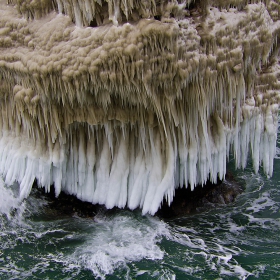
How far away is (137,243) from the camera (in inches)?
189

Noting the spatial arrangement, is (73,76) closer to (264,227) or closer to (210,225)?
(210,225)

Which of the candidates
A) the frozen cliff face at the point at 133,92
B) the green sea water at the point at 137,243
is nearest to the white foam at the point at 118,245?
the green sea water at the point at 137,243

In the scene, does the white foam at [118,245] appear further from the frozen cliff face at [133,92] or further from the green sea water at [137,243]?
the frozen cliff face at [133,92]

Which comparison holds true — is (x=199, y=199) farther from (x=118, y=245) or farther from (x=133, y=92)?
(x=133, y=92)

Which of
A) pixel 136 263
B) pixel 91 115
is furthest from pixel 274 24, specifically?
pixel 136 263

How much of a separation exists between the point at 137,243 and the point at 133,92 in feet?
6.09

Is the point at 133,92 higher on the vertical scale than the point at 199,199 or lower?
higher

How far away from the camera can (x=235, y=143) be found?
5.19 metres

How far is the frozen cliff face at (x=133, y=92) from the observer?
4129 mm

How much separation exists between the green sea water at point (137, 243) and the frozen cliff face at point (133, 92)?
1.40ft

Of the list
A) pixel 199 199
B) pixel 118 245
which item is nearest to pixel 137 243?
pixel 118 245

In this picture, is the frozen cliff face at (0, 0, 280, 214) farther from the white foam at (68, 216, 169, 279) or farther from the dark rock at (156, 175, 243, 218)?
the dark rock at (156, 175, 243, 218)

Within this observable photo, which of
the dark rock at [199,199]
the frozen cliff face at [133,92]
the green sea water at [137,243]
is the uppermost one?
the frozen cliff face at [133,92]

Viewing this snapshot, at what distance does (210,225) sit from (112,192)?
1.46m
